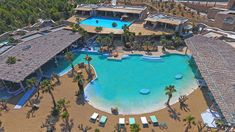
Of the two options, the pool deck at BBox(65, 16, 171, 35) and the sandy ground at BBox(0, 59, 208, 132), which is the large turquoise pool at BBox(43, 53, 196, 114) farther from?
the pool deck at BBox(65, 16, 171, 35)

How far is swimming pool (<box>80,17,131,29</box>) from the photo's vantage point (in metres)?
70.7

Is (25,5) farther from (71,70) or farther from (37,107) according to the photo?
(37,107)

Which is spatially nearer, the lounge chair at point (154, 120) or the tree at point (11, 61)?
the lounge chair at point (154, 120)

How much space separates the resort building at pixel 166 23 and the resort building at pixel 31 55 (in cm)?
2326

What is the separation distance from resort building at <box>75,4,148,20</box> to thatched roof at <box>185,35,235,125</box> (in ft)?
80.5

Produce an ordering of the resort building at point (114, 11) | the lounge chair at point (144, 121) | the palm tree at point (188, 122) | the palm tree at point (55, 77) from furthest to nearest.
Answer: the resort building at point (114, 11) → the palm tree at point (55, 77) → the lounge chair at point (144, 121) → the palm tree at point (188, 122)

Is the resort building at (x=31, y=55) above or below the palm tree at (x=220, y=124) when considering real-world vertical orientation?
above

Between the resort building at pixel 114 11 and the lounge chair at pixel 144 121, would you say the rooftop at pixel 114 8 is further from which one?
the lounge chair at pixel 144 121

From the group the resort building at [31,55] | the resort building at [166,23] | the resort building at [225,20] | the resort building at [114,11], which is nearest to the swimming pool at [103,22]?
the resort building at [114,11]

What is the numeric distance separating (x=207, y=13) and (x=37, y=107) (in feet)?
215

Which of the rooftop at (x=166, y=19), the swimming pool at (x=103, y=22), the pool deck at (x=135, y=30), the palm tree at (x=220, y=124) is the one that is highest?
the rooftop at (x=166, y=19)

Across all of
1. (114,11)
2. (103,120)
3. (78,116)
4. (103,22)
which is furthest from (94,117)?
(114,11)

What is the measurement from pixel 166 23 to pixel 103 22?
21944mm

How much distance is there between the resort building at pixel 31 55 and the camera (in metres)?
44.4
